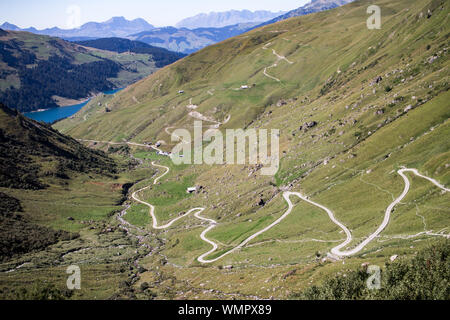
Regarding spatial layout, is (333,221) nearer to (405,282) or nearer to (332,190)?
(332,190)

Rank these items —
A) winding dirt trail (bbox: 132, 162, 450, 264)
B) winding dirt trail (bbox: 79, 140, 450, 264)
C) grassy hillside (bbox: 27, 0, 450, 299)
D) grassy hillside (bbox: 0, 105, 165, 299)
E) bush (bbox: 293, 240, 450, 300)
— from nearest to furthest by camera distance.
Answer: bush (bbox: 293, 240, 450, 300), grassy hillside (bbox: 27, 0, 450, 299), winding dirt trail (bbox: 79, 140, 450, 264), winding dirt trail (bbox: 132, 162, 450, 264), grassy hillside (bbox: 0, 105, 165, 299)

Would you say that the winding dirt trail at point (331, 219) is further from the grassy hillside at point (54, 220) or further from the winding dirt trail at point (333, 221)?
the grassy hillside at point (54, 220)

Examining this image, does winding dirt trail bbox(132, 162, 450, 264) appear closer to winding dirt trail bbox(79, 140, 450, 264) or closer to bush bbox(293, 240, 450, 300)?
winding dirt trail bbox(79, 140, 450, 264)

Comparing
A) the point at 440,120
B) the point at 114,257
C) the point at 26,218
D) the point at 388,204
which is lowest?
the point at 114,257

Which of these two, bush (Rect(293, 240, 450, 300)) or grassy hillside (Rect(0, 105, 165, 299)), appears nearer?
bush (Rect(293, 240, 450, 300))

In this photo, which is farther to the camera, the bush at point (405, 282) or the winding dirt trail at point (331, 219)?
the winding dirt trail at point (331, 219)

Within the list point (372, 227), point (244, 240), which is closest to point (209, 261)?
point (244, 240)

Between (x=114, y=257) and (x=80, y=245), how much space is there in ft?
46.8

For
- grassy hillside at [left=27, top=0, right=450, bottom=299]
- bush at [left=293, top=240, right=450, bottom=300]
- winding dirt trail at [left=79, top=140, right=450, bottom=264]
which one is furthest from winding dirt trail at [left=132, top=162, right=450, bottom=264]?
bush at [left=293, top=240, right=450, bottom=300]

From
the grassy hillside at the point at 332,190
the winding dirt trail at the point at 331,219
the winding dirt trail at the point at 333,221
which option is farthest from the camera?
the winding dirt trail at the point at 331,219

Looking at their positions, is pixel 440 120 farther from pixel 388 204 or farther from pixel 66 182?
pixel 66 182

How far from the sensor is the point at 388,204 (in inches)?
3342

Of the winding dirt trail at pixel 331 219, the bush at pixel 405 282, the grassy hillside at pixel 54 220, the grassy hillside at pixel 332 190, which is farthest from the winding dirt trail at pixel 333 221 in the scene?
the grassy hillside at pixel 54 220

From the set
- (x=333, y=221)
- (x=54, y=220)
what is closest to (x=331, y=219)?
(x=333, y=221)
